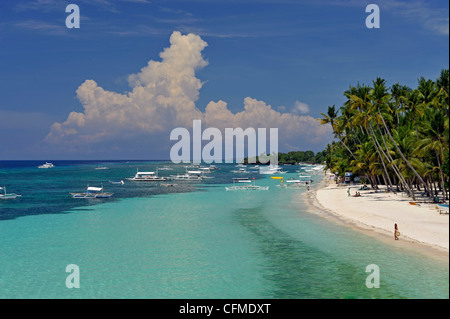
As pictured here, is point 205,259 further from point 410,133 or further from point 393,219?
point 410,133

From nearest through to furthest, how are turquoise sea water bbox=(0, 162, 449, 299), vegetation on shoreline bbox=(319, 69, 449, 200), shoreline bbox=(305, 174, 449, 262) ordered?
turquoise sea water bbox=(0, 162, 449, 299), shoreline bbox=(305, 174, 449, 262), vegetation on shoreline bbox=(319, 69, 449, 200)

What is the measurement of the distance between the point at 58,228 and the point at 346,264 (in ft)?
101

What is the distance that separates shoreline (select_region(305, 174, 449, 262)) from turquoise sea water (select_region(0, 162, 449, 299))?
5.27 feet

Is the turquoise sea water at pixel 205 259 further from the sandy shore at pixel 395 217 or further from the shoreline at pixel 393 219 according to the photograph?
the sandy shore at pixel 395 217

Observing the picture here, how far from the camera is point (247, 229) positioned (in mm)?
37750

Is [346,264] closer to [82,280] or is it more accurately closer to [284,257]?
[284,257]

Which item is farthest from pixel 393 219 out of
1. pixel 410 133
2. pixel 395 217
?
pixel 410 133

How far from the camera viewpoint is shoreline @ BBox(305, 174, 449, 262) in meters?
27.3

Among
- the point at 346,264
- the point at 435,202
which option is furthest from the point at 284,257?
the point at 435,202

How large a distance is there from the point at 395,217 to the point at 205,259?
22.1 metres

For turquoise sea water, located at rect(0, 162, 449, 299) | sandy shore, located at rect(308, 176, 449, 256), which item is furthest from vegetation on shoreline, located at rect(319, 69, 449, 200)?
turquoise sea water, located at rect(0, 162, 449, 299)

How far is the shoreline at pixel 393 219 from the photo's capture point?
27.3 m

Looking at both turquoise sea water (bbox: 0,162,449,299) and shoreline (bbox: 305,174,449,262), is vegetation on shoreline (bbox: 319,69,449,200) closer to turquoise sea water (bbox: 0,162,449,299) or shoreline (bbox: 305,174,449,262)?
shoreline (bbox: 305,174,449,262)

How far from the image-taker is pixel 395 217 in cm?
3747
